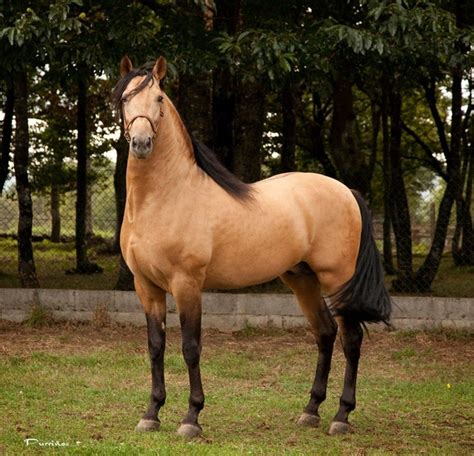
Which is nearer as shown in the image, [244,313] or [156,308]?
[156,308]

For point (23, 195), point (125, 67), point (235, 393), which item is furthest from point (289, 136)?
point (125, 67)

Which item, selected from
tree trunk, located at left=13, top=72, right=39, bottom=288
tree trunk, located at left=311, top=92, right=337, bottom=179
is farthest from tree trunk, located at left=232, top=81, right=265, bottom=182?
tree trunk, located at left=311, top=92, right=337, bottom=179

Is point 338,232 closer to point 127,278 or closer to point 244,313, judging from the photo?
point 244,313

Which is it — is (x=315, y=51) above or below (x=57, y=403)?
above

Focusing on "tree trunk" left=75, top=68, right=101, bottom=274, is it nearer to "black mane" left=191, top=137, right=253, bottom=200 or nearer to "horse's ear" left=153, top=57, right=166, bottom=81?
"black mane" left=191, top=137, right=253, bottom=200

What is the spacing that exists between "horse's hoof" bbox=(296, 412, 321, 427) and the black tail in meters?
0.72

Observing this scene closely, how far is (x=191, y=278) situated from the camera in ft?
19.2

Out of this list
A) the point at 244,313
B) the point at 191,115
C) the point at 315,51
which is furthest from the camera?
the point at 191,115

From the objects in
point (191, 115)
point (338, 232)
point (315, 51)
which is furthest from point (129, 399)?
point (191, 115)

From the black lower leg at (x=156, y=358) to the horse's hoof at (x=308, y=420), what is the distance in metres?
0.98

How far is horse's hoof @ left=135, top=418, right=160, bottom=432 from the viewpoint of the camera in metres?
6.00

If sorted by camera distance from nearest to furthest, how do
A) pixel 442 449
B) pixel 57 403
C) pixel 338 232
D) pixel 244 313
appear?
pixel 442 449
pixel 338 232
pixel 57 403
pixel 244 313

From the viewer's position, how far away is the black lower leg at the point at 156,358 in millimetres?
6043

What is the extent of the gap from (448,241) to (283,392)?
1442cm
